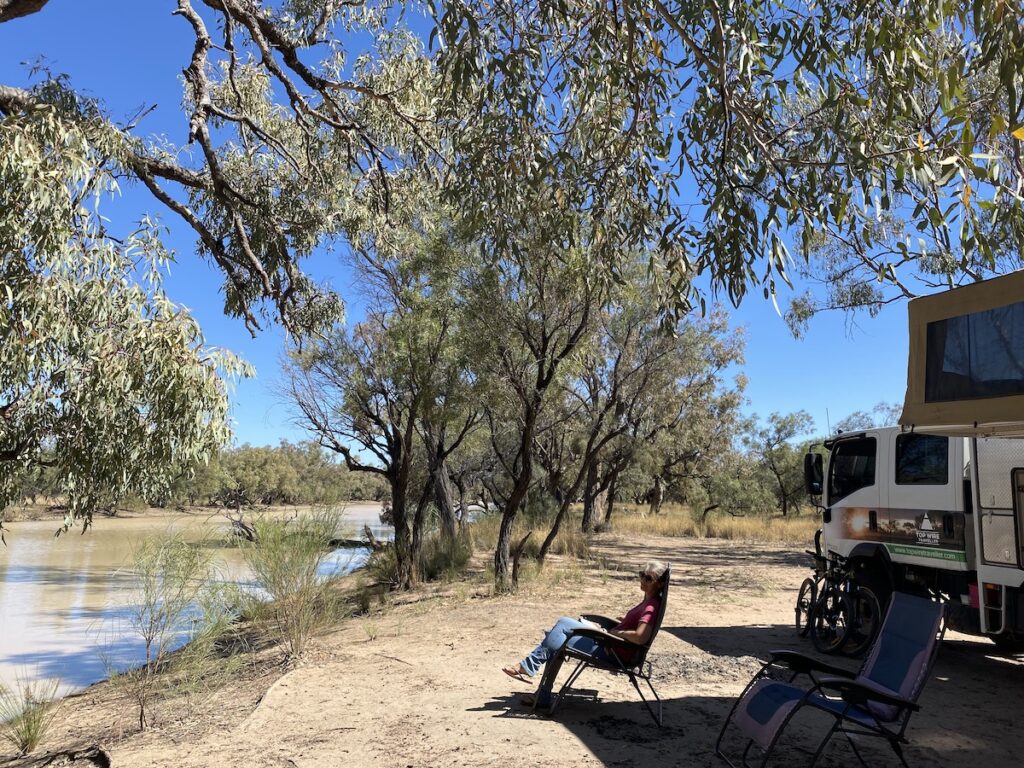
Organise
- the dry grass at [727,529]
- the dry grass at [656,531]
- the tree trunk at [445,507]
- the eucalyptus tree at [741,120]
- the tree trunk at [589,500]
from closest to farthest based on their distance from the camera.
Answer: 1. the eucalyptus tree at [741,120]
2. the tree trunk at [445,507]
3. the dry grass at [656,531]
4. the dry grass at [727,529]
5. the tree trunk at [589,500]

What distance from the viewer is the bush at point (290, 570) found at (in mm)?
→ 6969

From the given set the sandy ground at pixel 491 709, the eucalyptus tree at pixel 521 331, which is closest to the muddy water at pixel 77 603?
the sandy ground at pixel 491 709

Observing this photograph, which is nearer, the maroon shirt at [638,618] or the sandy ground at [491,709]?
the sandy ground at [491,709]

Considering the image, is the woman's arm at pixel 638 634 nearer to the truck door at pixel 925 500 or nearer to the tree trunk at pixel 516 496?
the truck door at pixel 925 500

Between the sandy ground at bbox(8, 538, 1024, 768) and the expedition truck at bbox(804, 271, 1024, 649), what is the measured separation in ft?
2.72

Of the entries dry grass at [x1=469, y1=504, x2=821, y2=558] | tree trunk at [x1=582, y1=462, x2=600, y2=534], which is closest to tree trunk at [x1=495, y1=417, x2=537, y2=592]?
dry grass at [x1=469, y1=504, x2=821, y2=558]

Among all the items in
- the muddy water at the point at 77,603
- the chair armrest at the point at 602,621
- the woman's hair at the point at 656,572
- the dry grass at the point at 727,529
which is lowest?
the muddy water at the point at 77,603

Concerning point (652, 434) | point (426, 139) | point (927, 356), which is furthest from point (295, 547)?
point (652, 434)

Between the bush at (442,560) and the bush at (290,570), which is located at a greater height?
the bush at (290,570)

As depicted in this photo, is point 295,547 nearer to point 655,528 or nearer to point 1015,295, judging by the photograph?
point 1015,295

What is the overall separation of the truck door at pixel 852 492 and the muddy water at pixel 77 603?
5468 millimetres

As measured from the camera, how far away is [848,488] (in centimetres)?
768

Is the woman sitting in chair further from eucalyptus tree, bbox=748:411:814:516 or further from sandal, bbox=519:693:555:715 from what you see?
eucalyptus tree, bbox=748:411:814:516

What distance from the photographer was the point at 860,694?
3.55 m
